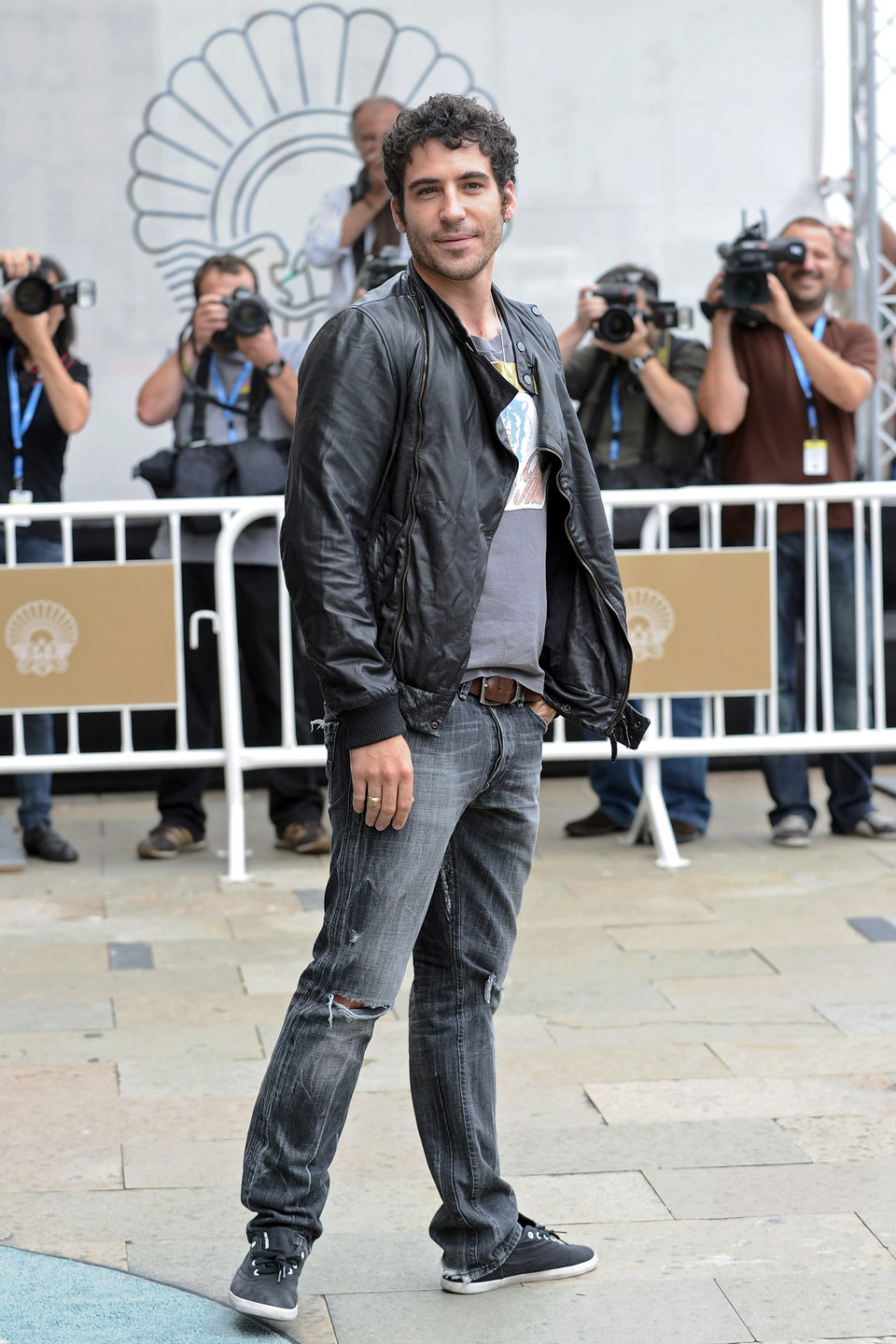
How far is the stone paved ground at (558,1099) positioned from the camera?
302 centimetres

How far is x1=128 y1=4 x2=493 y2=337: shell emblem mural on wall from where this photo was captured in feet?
27.8

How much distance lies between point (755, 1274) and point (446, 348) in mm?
1682

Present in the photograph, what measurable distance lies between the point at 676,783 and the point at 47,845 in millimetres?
2378

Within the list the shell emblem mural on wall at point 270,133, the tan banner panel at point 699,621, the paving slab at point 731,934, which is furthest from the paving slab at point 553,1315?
the shell emblem mural on wall at point 270,133

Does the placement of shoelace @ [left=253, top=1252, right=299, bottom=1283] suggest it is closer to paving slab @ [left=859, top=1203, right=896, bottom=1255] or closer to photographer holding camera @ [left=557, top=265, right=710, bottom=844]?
paving slab @ [left=859, top=1203, right=896, bottom=1255]

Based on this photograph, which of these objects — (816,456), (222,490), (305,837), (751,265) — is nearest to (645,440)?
(816,456)

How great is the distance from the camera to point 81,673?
6.18 m

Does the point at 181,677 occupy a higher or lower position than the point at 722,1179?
higher

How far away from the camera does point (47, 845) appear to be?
641 cm

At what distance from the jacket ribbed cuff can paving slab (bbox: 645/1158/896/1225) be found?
1.23m

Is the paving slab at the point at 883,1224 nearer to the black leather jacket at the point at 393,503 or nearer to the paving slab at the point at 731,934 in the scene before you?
the black leather jacket at the point at 393,503

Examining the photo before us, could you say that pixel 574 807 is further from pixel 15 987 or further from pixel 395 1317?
pixel 395 1317

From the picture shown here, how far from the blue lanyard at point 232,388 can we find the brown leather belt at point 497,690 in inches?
152

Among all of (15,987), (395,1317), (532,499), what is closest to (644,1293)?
(395,1317)
